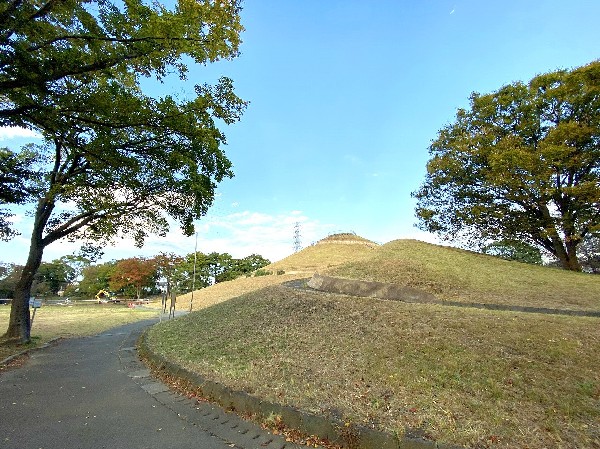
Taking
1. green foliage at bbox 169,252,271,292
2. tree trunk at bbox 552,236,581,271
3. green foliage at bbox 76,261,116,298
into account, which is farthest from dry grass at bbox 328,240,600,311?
green foliage at bbox 76,261,116,298

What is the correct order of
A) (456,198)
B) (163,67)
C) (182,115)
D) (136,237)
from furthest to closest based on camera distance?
(456,198) → (136,237) → (182,115) → (163,67)

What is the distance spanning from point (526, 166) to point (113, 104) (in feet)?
48.8

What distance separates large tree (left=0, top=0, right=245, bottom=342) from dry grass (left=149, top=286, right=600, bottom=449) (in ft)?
11.5

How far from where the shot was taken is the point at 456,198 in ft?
57.9

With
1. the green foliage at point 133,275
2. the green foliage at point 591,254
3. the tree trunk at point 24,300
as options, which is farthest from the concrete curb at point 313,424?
the green foliage at point 133,275

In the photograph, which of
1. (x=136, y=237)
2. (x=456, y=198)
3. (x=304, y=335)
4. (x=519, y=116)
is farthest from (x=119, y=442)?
(x=519, y=116)

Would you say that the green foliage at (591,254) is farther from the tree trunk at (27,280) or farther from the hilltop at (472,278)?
the tree trunk at (27,280)

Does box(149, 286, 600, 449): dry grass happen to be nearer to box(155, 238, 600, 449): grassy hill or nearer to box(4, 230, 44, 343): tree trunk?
box(155, 238, 600, 449): grassy hill

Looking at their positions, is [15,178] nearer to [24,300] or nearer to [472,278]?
[24,300]

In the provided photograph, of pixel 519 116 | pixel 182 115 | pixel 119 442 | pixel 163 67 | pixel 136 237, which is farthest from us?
pixel 519 116

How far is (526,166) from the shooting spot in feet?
46.1

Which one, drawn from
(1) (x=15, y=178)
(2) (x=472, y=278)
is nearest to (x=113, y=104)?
(1) (x=15, y=178)

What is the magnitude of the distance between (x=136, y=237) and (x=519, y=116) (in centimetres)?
1743

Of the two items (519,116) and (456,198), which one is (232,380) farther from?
(519,116)
